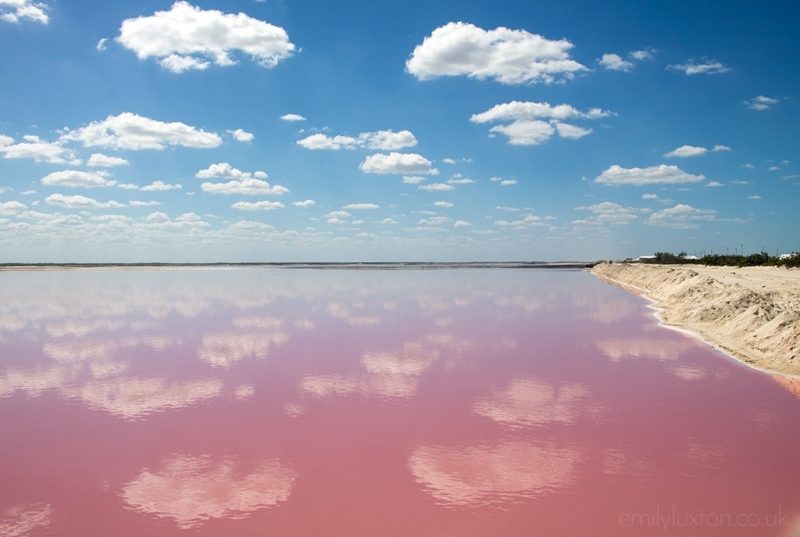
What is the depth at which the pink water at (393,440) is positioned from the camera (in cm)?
778

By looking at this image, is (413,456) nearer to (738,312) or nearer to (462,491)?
(462,491)

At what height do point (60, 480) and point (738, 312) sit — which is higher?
point (738, 312)

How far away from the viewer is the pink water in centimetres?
778

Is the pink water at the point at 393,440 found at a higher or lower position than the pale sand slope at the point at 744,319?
lower

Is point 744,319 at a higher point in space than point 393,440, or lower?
higher

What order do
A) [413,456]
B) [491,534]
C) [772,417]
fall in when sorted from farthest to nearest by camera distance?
[772,417]
[413,456]
[491,534]

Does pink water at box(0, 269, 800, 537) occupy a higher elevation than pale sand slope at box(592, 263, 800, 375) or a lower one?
lower

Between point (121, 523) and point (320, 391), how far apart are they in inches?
286

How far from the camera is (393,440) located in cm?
1075

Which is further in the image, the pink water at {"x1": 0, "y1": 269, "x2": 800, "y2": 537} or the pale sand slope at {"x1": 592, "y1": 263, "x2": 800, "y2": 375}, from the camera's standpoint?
the pale sand slope at {"x1": 592, "y1": 263, "x2": 800, "y2": 375}

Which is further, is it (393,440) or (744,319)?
(744,319)

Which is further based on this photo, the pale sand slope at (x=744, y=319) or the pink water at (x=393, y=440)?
the pale sand slope at (x=744, y=319)

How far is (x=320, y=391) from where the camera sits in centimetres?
1468

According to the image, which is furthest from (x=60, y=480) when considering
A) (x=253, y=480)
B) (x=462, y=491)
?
(x=462, y=491)
